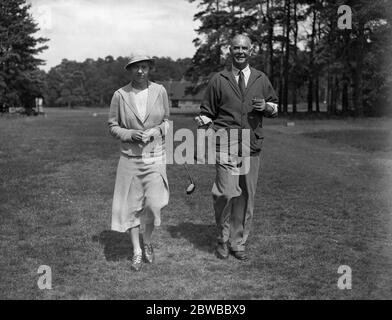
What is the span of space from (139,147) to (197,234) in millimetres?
2054

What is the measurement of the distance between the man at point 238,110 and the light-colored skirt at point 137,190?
2.19 feet

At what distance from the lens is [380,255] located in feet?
19.1

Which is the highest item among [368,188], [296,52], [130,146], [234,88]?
[296,52]

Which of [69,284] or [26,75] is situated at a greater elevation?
[26,75]

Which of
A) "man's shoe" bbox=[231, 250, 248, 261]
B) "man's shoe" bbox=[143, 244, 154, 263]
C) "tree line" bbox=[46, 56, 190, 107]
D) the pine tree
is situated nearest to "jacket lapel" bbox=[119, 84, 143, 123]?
"man's shoe" bbox=[143, 244, 154, 263]

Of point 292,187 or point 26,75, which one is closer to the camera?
point 292,187

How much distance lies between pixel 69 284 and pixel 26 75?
171ft

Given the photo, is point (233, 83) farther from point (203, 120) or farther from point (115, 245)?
point (115, 245)

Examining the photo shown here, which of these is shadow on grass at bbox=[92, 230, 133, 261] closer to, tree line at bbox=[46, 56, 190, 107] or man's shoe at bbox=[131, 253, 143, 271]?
man's shoe at bbox=[131, 253, 143, 271]

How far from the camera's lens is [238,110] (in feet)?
17.7

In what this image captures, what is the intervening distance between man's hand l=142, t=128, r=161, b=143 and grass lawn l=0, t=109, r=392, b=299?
1383 millimetres

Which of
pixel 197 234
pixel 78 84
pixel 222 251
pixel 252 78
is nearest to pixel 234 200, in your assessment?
pixel 222 251

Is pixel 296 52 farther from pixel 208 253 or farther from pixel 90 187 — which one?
pixel 208 253

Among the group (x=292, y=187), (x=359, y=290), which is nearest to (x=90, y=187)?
(x=292, y=187)
